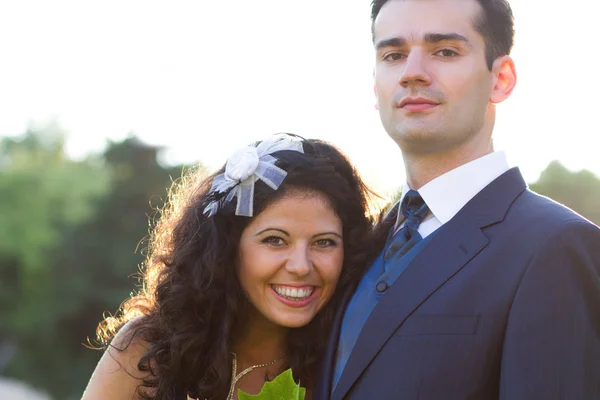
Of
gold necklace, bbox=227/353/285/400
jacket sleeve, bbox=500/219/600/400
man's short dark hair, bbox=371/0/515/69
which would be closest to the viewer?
jacket sleeve, bbox=500/219/600/400

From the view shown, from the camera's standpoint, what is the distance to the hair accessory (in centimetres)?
388

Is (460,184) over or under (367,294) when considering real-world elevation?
over

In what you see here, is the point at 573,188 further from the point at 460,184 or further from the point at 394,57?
the point at 460,184

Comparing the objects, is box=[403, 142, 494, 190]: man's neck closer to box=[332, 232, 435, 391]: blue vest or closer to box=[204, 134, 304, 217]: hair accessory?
box=[332, 232, 435, 391]: blue vest

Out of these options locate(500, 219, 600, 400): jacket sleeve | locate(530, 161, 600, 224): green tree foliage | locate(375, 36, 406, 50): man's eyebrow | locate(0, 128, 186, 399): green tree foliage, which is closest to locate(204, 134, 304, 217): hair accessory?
locate(375, 36, 406, 50): man's eyebrow

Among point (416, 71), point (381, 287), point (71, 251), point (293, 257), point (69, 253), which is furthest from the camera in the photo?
point (69, 253)

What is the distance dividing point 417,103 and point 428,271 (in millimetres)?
790

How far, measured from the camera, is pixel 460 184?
3.37 metres

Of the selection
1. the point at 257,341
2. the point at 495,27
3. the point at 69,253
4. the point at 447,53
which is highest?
the point at 69,253

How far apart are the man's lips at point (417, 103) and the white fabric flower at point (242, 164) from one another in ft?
2.90

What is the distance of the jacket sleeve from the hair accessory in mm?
1497

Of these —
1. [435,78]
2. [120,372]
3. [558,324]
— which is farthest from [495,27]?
[120,372]

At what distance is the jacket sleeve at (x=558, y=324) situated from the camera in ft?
8.65

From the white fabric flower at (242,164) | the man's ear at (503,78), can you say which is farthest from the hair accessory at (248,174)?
the man's ear at (503,78)
